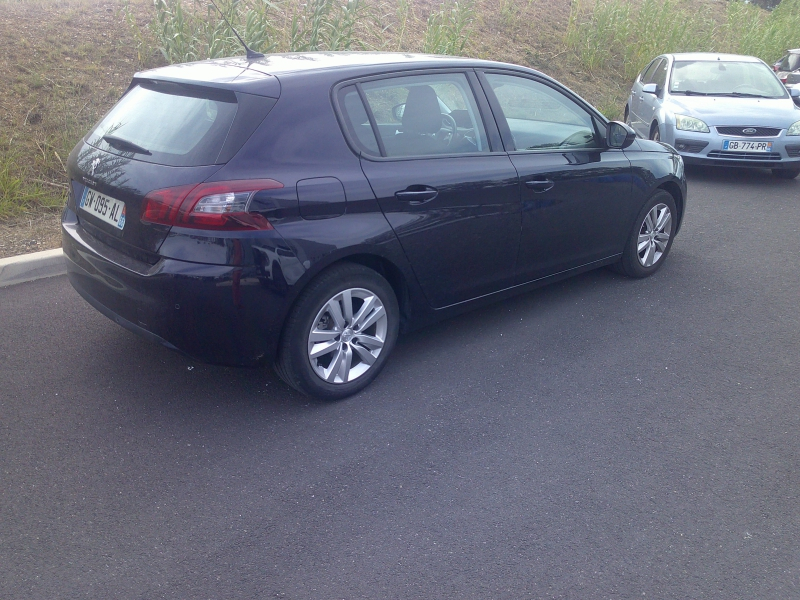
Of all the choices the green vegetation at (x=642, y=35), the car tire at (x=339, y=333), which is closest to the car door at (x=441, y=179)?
the car tire at (x=339, y=333)

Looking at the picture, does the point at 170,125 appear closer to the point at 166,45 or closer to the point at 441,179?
the point at 441,179

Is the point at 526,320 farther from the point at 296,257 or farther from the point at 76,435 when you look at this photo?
the point at 76,435

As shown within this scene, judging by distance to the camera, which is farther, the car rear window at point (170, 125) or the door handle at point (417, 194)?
the door handle at point (417, 194)

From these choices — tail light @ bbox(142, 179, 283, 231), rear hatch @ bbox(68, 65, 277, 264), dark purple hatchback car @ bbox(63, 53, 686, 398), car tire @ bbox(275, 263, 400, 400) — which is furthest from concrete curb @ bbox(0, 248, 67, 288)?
car tire @ bbox(275, 263, 400, 400)

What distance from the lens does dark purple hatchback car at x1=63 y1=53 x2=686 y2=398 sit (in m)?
3.60

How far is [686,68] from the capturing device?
11125 millimetres

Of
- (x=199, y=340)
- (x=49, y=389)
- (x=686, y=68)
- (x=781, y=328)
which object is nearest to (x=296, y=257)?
(x=199, y=340)

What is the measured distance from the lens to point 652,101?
35.6 feet

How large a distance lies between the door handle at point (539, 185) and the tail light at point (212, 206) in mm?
1887

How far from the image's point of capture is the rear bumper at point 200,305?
11.7 feet

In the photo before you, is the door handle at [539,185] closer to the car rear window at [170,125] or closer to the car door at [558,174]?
the car door at [558,174]

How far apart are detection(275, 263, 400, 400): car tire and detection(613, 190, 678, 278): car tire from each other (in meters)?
2.44

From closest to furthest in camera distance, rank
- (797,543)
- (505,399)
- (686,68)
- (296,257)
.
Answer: (797,543) → (296,257) → (505,399) → (686,68)

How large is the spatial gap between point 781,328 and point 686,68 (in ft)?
23.1
